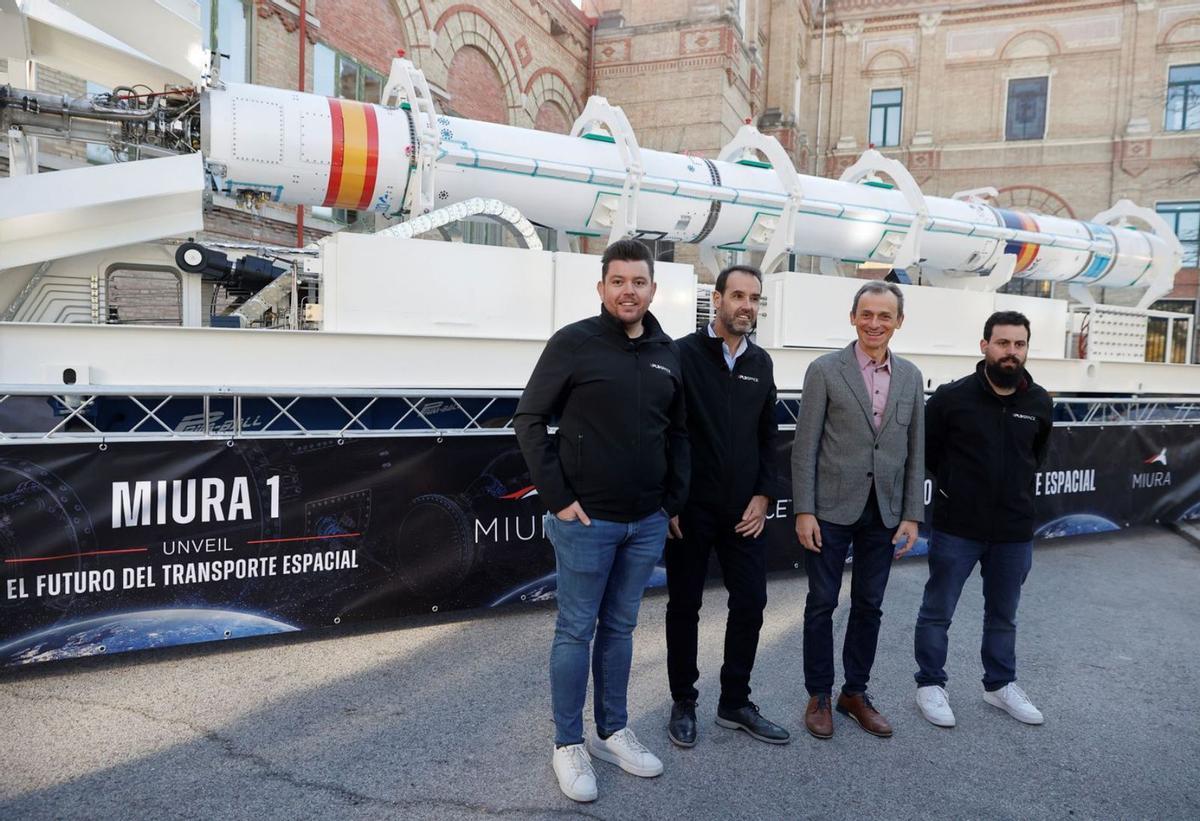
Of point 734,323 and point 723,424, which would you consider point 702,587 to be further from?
point 734,323

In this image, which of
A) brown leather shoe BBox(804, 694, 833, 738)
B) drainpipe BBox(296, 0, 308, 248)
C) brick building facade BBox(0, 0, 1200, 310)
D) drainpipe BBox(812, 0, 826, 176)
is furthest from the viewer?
drainpipe BBox(812, 0, 826, 176)

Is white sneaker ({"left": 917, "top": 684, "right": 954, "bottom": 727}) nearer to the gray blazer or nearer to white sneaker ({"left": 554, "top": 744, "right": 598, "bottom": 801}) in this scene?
the gray blazer

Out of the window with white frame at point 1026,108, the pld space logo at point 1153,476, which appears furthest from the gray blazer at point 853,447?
the window with white frame at point 1026,108

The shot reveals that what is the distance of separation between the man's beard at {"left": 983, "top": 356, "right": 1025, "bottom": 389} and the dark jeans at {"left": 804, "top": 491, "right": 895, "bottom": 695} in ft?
2.83

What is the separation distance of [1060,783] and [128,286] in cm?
1075

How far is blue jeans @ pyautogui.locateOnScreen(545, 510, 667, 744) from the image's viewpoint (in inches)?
118

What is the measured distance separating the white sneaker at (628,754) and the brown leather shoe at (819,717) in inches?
30.6

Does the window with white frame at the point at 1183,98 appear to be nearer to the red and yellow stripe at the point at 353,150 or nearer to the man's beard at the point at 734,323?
the red and yellow stripe at the point at 353,150

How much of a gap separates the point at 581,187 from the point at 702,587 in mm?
4565

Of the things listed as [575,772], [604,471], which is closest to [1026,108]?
[604,471]

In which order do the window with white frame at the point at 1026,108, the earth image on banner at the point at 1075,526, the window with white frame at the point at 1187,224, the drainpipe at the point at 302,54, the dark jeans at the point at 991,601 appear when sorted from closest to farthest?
1. the dark jeans at the point at 991,601
2. the earth image on banner at the point at 1075,526
3. the drainpipe at the point at 302,54
4. the window with white frame at the point at 1187,224
5. the window with white frame at the point at 1026,108

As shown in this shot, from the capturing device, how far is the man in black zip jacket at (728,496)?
338 cm

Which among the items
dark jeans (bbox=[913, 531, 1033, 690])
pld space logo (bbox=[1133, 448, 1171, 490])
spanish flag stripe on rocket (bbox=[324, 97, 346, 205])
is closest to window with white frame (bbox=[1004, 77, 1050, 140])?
pld space logo (bbox=[1133, 448, 1171, 490])

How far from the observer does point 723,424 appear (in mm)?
3406
